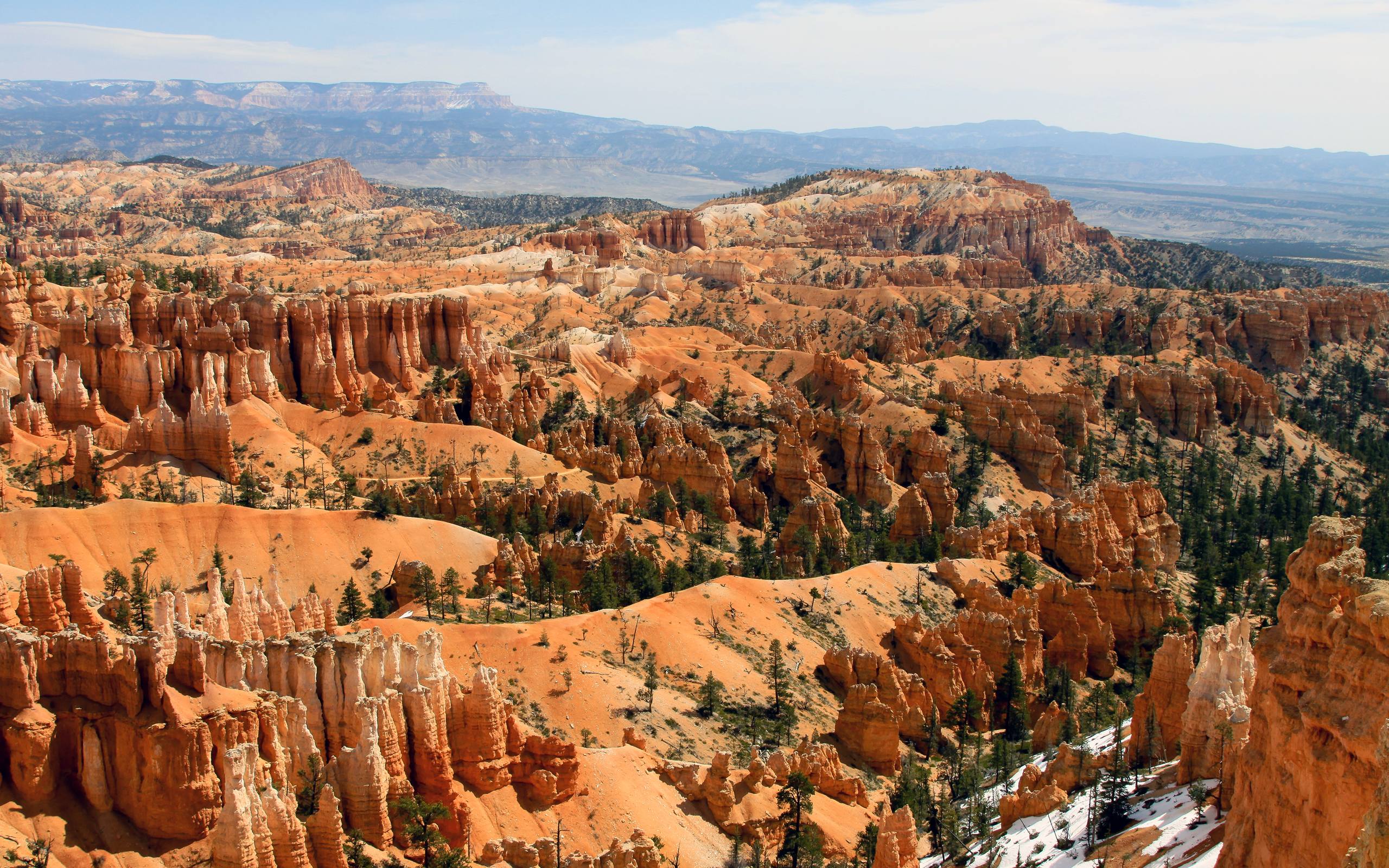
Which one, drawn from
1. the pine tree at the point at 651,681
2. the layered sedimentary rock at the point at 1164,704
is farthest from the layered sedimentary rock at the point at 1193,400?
the pine tree at the point at 651,681

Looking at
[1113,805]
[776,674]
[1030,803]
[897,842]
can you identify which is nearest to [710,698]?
[776,674]

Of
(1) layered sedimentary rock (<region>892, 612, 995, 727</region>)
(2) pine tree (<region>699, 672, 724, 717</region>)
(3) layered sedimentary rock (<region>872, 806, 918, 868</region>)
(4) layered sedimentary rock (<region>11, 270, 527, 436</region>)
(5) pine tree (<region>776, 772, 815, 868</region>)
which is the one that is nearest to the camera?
(3) layered sedimentary rock (<region>872, 806, 918, 868</region>)

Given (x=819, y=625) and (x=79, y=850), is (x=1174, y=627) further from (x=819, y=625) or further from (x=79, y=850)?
(x=79, y=850)

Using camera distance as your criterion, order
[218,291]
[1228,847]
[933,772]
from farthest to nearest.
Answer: [218,291] → [933,772] → [1228,847]

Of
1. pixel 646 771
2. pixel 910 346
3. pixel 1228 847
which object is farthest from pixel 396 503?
pixel 910 346

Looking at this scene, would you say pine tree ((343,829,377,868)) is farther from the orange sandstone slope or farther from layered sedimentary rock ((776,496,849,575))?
layered sedimentary rock ((776,496,849,575))

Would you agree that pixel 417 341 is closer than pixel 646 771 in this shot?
No

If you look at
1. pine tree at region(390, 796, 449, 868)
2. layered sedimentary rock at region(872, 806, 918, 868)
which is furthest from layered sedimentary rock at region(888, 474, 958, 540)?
pine tree at region(390, 796, 449, 868)

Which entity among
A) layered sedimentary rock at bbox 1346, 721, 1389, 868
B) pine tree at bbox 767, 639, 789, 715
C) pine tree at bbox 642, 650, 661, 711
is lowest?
pine tree at bbox 767, 639, 789, 715
